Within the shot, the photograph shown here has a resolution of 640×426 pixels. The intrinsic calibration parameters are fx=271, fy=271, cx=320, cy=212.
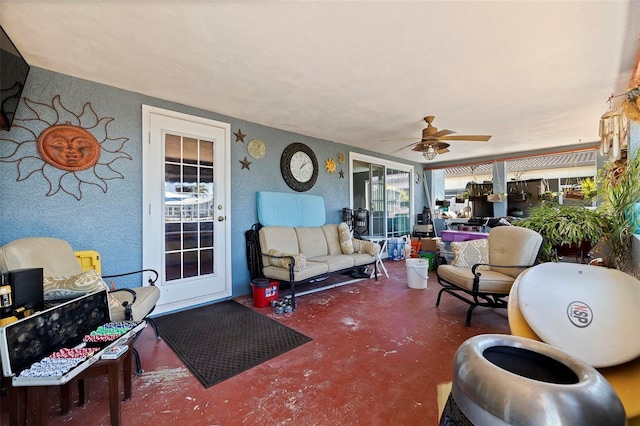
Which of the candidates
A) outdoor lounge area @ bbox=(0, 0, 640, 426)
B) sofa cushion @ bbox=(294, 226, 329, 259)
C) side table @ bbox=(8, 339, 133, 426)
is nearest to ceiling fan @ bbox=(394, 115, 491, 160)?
outdoor lounge area @ bbox=(0, 0, 640, 426)

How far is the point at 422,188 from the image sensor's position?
24.6ft

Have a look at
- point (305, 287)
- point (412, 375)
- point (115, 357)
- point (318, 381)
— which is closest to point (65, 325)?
point (115, 357)

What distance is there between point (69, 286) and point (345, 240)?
331 cm

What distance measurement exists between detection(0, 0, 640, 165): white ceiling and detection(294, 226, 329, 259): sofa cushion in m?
1.70

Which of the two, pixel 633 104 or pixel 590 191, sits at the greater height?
pixel 633 104

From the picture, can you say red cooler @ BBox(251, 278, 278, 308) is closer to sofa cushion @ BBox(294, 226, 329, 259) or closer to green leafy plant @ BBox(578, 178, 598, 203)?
sofa cushion @ BBox(294, 226, 329, 259)

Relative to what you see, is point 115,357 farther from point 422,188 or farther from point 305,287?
point 422,188

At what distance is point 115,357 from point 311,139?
400cm

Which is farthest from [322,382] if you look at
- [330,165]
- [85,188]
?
[330,165]

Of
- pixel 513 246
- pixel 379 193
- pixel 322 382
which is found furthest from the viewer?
pixel 379 193

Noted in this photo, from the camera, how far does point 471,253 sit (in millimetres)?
3279

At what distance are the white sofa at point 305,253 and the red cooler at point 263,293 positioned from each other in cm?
15

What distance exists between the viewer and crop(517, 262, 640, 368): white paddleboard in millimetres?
1180

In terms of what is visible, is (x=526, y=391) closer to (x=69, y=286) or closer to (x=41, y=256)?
(x=69, y=286)
